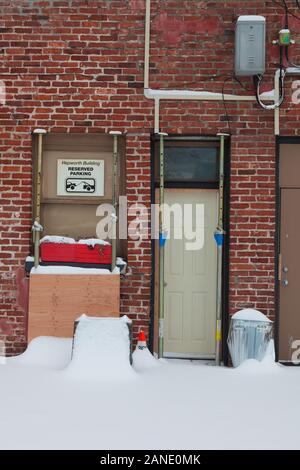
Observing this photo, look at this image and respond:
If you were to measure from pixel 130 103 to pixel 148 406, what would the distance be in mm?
3731

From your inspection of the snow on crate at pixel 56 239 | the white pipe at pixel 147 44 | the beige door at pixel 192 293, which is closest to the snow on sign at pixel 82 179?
the snow on crate at pixel 56 239

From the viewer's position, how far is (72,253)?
6.78 metres

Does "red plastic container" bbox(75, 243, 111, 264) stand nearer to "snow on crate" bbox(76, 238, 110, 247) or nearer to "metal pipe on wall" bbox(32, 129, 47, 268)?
"snow on crate" bbox(76, 238, 110, 247)

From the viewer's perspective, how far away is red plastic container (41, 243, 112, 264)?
22.3 feet

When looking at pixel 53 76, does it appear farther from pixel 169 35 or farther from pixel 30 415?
pixel 30 415

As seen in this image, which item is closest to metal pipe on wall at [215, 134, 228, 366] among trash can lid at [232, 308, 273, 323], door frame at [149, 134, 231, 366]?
door frame at [149, 134, 231, 366]

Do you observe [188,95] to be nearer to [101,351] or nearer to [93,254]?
[93,254]

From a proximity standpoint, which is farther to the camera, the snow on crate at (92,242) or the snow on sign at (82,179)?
the snow on sign at (82,179)

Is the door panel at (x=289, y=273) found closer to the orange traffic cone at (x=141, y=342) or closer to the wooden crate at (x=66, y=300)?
the orange traffic cone at (x=141, y=342)

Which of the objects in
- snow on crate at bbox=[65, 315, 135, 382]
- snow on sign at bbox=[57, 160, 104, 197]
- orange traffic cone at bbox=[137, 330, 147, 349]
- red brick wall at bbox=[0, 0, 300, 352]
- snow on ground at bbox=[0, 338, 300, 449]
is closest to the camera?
snow on ground at bbox=[0, 338, 300, 449]

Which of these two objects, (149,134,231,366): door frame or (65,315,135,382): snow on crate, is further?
(149,134,231,366): door frame

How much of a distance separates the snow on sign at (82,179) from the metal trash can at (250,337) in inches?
92.6

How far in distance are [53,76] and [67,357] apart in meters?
3.42

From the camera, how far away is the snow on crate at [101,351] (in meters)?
5.52
